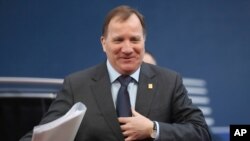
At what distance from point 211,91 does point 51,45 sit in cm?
127

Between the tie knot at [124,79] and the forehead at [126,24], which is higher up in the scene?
the forehead at [126,24]

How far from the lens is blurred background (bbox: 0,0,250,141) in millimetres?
3344

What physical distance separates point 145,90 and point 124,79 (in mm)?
91

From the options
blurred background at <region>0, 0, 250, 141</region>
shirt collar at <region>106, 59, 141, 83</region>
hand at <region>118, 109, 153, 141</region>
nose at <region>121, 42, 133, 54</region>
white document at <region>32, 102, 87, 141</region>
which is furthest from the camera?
blurred background at <region>0, 0, 250, 141</region>

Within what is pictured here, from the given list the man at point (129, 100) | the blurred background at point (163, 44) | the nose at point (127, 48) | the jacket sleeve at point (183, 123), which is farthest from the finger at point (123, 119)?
the blurred background at point (163, 44)

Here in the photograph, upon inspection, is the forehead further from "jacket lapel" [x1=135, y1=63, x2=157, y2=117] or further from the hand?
the hand

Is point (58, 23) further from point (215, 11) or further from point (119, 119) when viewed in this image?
point (119, 119)

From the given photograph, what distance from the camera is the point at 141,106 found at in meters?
1.69

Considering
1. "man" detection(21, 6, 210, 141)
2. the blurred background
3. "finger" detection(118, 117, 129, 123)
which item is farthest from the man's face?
the blurred background

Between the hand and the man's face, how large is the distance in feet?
0.72

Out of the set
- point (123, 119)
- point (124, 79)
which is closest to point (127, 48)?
point (124, 79)

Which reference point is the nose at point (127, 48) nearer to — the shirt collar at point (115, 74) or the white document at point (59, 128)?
the shirt collar at point (115, 74)

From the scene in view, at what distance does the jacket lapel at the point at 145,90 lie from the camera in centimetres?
169

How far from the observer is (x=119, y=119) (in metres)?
1.63
